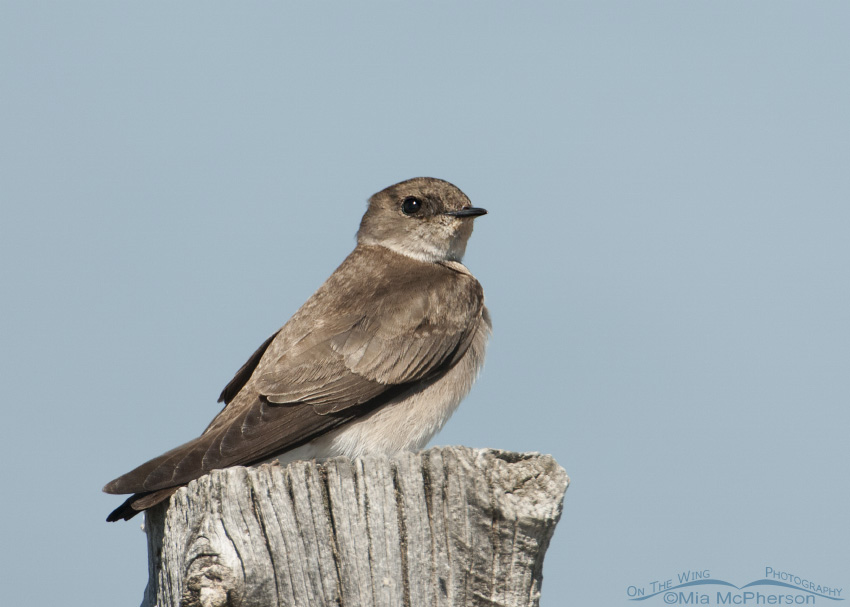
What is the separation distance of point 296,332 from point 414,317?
0.91m

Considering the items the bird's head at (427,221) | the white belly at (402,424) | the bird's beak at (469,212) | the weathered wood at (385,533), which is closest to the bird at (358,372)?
the white belly at (402,424)

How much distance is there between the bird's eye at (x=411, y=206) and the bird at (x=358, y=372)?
0.62m

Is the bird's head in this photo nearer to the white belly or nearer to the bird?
the bird

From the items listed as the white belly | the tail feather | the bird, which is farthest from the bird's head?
the tail feather

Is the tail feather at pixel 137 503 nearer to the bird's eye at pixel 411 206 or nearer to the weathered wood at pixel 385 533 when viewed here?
the weathered wood at pixel 385 533

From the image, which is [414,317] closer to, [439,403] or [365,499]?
[439,403]

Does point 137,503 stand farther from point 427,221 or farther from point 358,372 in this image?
Answer: point 427,221

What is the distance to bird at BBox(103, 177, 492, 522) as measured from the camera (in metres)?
6.61

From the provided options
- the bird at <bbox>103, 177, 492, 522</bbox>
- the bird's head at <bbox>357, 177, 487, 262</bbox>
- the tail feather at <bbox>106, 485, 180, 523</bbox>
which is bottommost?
the tail feather at <bbox>106, 485, 180, 523</bbox>

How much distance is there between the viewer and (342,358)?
23.7 feet

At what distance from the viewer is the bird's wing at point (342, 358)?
6500 millimetres

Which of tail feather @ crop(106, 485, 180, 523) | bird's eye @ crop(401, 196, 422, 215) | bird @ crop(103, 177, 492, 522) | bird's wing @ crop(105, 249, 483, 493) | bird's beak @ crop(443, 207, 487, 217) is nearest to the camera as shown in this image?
tail feather @ crop(106, 485, 180, 523)

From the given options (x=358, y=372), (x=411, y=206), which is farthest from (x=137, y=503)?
(x=411, y=206)

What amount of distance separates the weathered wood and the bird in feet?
5.42
